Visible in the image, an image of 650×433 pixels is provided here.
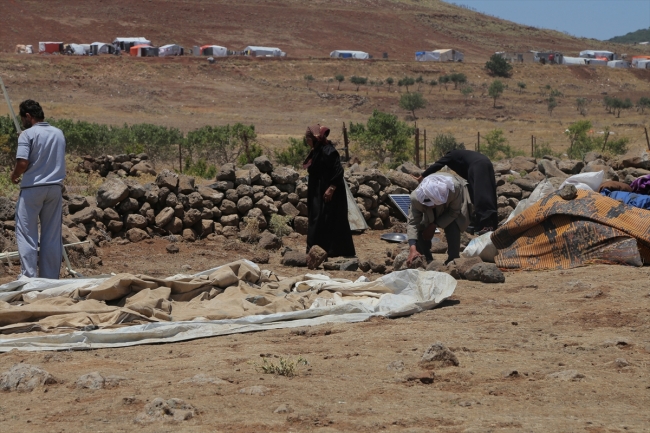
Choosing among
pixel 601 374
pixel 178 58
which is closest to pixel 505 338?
pixel 601 374

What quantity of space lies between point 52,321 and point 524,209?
4.99 meters

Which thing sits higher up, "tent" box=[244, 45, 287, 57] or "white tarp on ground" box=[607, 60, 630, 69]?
"tent" box=[244, 45, 287, 57]

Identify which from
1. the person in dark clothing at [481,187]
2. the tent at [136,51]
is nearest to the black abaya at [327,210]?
the person in dark clothing at [481,187]

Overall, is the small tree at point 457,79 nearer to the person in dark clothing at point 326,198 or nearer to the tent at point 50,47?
the tent at point 50,47

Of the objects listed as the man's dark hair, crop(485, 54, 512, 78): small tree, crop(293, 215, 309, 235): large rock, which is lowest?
crop(293, 215, 309, 235): large rock

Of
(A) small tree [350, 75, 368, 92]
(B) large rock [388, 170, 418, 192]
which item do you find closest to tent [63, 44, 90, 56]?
(A) small tree [350, 75, 368, 92]

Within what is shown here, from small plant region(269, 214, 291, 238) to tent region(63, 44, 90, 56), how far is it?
175 feet

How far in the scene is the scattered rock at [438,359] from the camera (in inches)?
185

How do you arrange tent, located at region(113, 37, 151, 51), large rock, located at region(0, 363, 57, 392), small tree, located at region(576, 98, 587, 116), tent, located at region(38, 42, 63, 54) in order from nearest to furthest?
large rock, located at region(0, 363, 57, 392), small tree, located at region(576, 98, 587, 116), tent, located at region(38, 42, 63, 54), tent, located at region(113, 37, 151, 51)

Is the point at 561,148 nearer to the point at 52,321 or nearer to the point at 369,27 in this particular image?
the point at 52,321

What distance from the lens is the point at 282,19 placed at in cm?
8250

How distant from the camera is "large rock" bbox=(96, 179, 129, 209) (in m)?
10.4

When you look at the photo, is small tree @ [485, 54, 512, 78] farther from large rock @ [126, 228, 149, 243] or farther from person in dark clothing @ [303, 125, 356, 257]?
person in dark clothing @ [303, 125, 356, 257]

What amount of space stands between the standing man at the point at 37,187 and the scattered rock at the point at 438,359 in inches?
145
